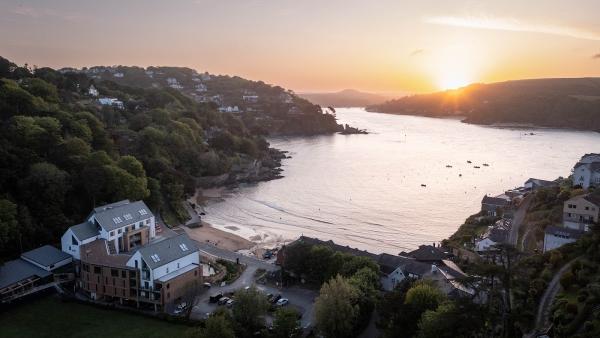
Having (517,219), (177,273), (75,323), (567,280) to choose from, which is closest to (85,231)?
(75,323)

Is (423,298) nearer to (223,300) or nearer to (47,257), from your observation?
(223,300)

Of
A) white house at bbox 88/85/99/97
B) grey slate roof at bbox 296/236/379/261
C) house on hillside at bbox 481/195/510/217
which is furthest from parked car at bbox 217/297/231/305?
white house at bbox 88/85/99/97

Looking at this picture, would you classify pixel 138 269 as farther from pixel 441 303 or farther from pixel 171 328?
pixel 441 303

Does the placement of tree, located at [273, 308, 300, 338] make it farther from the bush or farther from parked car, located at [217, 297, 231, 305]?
the bush

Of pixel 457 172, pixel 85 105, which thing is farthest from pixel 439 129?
pixel 85 105

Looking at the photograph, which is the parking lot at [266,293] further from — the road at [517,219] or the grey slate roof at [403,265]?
the road at [517,219]

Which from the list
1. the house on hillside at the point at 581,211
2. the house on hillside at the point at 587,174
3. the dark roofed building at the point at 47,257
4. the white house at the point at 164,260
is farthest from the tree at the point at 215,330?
the house on hillside at the point at 587,174
